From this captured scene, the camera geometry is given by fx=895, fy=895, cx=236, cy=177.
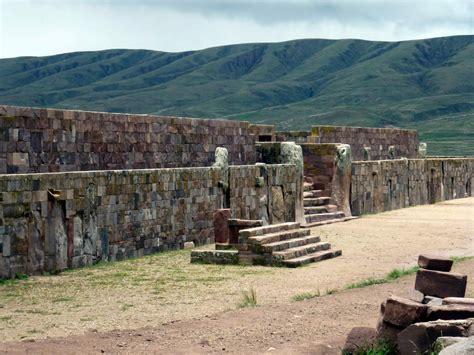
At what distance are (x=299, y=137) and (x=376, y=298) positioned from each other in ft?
74.0

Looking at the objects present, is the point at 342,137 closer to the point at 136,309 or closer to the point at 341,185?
the point at 341,185

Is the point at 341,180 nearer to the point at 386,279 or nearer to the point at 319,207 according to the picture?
the point at 319,207

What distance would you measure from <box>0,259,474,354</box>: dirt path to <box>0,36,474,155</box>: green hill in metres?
69.7

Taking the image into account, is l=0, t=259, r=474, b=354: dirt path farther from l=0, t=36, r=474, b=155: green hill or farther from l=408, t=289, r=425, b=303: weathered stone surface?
l=0, t=36, r=474, b=155: green hill

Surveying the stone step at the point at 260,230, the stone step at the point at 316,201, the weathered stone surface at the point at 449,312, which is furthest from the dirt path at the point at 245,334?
the stone step at the point at 316,201

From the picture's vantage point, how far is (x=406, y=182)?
30.2 metres

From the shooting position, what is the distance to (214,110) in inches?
5074

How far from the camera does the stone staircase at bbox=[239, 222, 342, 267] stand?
1464cm

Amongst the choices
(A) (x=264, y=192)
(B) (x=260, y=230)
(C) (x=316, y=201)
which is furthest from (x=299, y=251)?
(C) (x=316, y=201)

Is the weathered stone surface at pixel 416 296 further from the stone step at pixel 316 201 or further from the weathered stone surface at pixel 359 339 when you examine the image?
the stone step at pixel 316 201

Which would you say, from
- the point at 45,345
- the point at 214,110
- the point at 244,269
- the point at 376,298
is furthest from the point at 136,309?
the point at 214,110

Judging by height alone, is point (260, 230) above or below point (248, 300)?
above

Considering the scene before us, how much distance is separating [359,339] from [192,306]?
283 cm

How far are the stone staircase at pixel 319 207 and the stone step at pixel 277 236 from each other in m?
5.94
